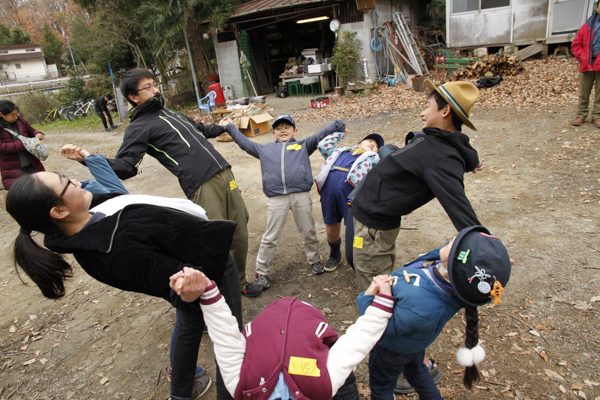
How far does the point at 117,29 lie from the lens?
17078 mm

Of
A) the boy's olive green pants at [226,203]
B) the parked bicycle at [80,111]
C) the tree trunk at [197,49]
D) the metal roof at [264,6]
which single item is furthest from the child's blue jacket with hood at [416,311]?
the parked bicycle at [80,111]

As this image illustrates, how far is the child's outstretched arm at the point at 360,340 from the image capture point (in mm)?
1546

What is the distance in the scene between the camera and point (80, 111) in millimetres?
19484

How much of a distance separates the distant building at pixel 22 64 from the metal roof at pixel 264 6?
1746 inches

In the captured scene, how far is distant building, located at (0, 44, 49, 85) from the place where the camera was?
45.8 meters

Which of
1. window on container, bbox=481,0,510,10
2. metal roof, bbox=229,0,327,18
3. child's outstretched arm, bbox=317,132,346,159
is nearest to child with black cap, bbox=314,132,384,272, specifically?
child's outstretched arm, bbox=317,132,346,159

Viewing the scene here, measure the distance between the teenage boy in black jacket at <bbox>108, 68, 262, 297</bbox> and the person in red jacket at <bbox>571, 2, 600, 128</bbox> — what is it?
263 inches

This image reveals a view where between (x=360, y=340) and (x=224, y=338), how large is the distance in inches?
23.8

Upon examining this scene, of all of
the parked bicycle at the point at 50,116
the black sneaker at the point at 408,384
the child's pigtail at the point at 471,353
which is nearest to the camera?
the child's pigtail at the point at 471,353

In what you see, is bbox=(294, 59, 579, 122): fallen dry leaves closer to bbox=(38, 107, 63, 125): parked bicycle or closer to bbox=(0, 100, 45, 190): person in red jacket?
bbox=(0, 100, 45, 190): person in red jacket

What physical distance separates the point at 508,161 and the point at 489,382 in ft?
14.4

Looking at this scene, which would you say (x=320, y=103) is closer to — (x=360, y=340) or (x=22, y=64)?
(x=360, y=340)

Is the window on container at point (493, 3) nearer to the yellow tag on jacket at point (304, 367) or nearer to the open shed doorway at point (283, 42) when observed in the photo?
the open shed doorway at point (283, 42)

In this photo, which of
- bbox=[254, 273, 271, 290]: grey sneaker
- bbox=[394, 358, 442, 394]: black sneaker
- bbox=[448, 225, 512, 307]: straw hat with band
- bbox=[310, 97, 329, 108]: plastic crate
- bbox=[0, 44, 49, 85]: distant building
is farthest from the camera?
bbox=[0, 44, 49, 85]: distant building
